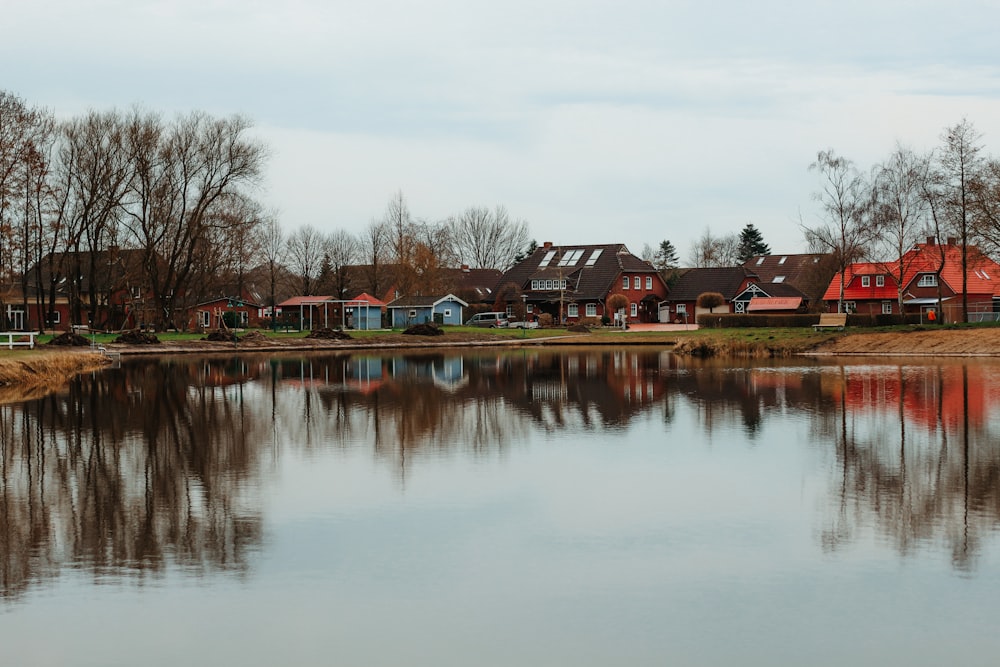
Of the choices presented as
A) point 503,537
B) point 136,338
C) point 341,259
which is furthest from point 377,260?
point 503,537

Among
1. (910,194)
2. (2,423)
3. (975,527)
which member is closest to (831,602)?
(975,527)

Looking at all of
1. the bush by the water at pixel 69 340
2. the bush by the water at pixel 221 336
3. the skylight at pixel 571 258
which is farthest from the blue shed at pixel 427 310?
the bush by the water at pixel 69 340

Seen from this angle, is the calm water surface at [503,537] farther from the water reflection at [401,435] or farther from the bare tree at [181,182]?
the bare tree at [181,182]

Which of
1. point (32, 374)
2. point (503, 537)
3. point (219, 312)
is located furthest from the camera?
point (219, 312)

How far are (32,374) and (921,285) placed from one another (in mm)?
55810

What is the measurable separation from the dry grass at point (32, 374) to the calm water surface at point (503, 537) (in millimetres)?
6650

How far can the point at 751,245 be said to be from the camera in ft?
363

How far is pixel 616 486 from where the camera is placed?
45.6 feet

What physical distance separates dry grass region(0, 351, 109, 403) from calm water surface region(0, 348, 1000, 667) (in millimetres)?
6650

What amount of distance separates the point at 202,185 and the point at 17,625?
55.9 m

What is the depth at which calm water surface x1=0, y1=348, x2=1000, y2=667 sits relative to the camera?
8031mm

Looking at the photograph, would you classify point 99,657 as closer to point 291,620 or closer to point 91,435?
point 291,620

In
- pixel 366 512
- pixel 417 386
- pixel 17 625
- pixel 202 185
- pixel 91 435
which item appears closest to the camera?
pixel 17 625

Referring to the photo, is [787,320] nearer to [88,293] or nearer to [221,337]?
[221,337]
